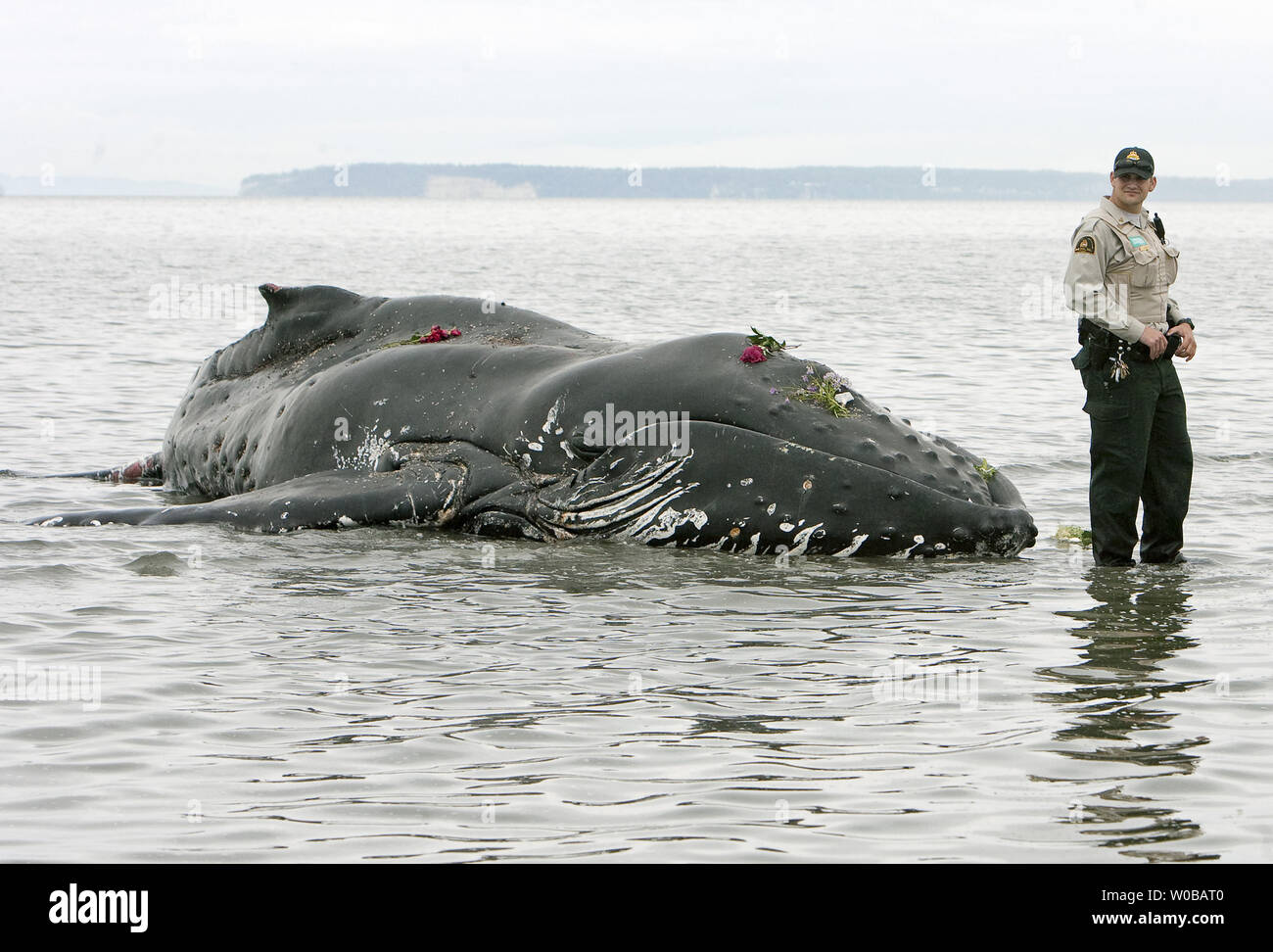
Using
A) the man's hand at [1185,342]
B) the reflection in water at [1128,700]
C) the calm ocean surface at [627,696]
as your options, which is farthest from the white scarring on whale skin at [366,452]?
the man's hand at [1185,342]

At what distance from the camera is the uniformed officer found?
9.99 m

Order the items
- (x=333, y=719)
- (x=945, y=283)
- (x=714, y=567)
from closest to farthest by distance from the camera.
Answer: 1. (x=333, y=719)
2. (x=714, y=567)
3. (x=945, y=283)

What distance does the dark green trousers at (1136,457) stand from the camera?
1009 centimetres

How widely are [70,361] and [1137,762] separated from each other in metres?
21.0

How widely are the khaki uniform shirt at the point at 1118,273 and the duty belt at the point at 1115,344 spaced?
0.08 metres

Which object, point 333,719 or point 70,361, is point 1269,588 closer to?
point 333,719

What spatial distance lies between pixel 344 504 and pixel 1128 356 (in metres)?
5.33

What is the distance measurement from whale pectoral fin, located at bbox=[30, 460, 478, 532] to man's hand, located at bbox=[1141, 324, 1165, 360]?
4637mm

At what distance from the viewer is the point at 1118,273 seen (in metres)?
10.1

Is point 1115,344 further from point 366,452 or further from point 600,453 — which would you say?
point 366,452

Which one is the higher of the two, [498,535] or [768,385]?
[768,385]

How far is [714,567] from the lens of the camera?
33.0ft

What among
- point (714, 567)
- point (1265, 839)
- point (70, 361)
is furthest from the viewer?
point (70, 361)
